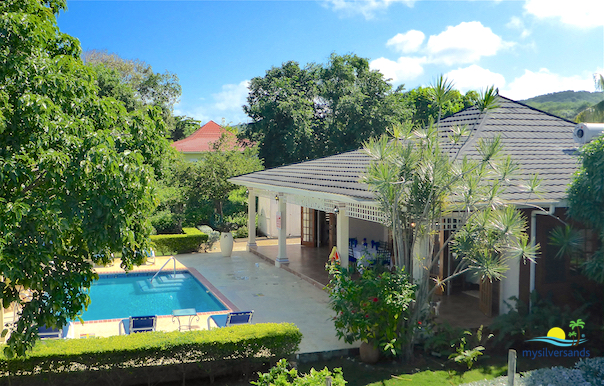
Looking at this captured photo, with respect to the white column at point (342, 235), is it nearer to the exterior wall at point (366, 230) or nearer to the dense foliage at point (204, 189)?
the exterior wall at point (366, 230)

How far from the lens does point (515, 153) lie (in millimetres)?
12375

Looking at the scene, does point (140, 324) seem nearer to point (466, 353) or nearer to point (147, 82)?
point (466, 353)

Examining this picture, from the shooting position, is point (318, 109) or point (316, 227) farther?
point (318, 109)

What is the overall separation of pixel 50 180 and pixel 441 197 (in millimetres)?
6283

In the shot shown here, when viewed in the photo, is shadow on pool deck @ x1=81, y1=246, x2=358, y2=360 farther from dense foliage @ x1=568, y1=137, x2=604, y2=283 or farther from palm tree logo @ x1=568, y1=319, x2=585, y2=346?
dense foliage @ x1=568, y1=137, x2=604, y2=283

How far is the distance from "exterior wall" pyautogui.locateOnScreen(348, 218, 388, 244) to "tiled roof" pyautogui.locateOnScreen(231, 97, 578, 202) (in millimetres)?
3025

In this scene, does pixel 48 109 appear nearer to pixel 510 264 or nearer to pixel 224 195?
pixel 510 264

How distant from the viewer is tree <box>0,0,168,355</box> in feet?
15.5

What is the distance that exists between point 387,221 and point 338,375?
12.5 feet

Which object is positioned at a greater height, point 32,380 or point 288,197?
point 288,197

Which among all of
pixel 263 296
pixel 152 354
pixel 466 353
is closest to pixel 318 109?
pixel 263 296

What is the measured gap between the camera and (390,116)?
2902cm

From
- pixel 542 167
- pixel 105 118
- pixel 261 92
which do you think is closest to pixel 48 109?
pixel 105 118

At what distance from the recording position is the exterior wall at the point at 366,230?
18719 mm
